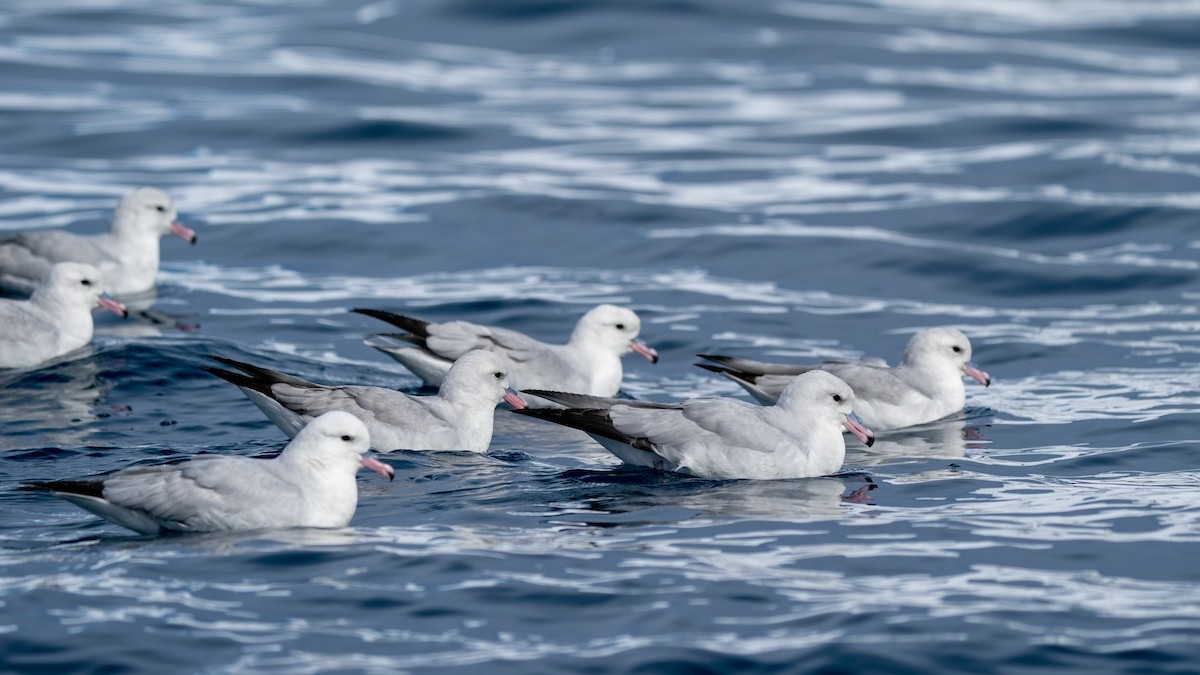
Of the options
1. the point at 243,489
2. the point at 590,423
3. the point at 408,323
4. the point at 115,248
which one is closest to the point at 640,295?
the point at 408,323

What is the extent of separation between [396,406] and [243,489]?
2.24 m

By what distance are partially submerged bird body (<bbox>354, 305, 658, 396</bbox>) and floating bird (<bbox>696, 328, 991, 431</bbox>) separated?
1.08 metres

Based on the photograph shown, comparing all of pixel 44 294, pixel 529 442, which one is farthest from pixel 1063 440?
pixel 44 294

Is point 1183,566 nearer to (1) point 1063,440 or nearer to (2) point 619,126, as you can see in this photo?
(1) point 1063,440

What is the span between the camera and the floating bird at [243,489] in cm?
890

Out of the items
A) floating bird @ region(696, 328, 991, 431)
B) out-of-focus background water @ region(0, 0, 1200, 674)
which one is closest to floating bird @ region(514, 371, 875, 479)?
out-of-focus background water @ region(0, 0, 1200, 674)

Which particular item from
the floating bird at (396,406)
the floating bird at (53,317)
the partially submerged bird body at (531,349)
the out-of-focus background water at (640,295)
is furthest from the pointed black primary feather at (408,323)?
the floating bird at (53,317)

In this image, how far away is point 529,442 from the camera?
1192cm

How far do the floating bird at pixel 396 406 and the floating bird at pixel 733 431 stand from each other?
0.68m

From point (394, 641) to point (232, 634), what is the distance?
698mm

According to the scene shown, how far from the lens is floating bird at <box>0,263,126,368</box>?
13328 millimetres

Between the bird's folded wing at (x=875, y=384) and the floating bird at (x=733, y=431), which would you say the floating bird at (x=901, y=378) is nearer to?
the bird's folded wing at (x=875, y=384)

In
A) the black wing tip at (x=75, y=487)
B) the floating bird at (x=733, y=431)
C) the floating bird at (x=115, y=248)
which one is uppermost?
the floating bird at (x=115, y=248)

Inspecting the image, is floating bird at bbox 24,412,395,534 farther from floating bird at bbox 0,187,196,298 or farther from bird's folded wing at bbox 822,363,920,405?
floating bird at bbox 0,187,196,298
